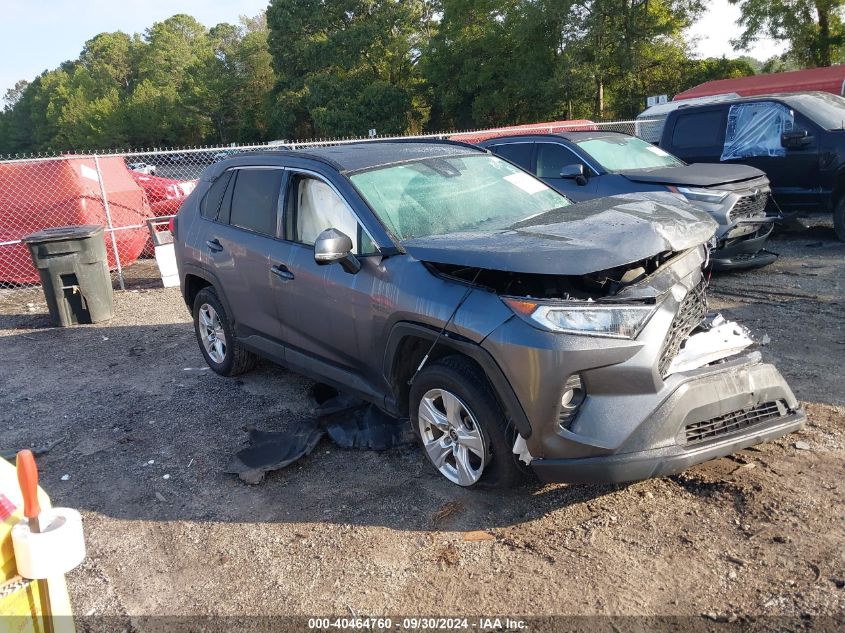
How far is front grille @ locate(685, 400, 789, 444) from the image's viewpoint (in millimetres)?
3281

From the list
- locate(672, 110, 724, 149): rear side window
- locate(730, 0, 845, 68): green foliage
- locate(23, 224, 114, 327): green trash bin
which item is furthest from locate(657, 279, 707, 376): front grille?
locate(730, 0, 845, 68): green foliage

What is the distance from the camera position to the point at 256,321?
17.1ft

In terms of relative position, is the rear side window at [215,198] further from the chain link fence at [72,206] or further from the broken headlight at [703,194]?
the broken headlight at [703,194]

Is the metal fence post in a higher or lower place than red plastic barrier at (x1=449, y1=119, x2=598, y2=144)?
lower

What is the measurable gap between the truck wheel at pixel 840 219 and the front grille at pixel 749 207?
1746mm

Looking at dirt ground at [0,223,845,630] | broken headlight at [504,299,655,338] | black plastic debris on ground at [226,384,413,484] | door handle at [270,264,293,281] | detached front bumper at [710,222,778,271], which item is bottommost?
dirt ground at [0,223,845,630]

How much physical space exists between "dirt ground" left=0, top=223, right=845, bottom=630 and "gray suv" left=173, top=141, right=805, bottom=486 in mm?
335

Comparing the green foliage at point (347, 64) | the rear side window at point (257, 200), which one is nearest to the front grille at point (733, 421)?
the rear side window at point (257, 200)

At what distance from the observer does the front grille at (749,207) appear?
7723 mm

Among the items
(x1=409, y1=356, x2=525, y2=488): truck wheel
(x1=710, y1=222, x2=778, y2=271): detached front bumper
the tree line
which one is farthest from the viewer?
the tree line

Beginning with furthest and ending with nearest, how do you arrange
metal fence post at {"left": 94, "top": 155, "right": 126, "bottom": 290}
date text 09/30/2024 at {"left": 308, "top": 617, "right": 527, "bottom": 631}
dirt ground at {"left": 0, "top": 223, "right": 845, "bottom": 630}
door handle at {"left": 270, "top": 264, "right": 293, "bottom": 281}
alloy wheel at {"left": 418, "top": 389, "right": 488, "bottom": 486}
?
metal fence post at {"left": 94, "top": 155, "right": 126, "bottom": 290}
door handle at {"left": 270, "top": 264, "right": 293, "bottom": 281}
alloy wheel at {"left": 418, "top": 389, "right": 488, "bottom": 486}
dirt ground at {"left": 0, "top": 223, "right": 845, "bottom": 630}
date text 09/30/2024 at {"left": 308, "top": 617, "right": 527, "bottom": 631}

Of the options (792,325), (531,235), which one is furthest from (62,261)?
(792,325)

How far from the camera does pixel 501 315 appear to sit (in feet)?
10.8

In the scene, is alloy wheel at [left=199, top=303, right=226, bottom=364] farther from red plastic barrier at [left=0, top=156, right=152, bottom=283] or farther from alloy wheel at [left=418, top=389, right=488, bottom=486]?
red plastic barrier at [left=0, top=156, right=152, bottom=283]
